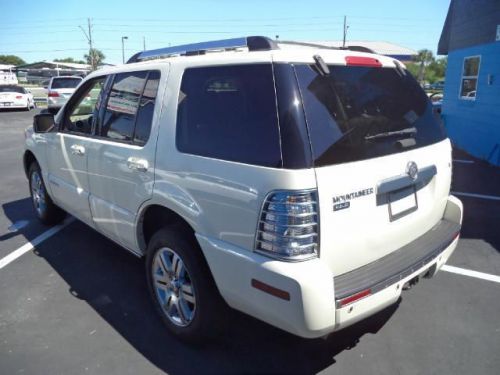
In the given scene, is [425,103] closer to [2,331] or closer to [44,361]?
[44,361]

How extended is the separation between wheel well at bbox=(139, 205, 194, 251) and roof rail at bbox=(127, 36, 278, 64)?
117 centimetres

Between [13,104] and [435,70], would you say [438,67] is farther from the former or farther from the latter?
[13,104]

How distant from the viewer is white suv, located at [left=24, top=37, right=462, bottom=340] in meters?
2.14

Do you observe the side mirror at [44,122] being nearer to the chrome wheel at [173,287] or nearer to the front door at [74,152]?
the front door at [74,152]

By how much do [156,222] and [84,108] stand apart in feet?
6.35

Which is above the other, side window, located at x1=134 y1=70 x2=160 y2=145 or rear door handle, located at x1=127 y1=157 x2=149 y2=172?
side window, located at x1=134 y1=70 x2=160 y2=145

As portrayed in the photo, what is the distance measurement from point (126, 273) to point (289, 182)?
2.52m

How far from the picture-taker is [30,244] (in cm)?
471

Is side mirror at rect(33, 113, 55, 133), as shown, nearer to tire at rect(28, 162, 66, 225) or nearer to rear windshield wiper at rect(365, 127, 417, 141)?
tire at rect(28, 162, 66, 225)

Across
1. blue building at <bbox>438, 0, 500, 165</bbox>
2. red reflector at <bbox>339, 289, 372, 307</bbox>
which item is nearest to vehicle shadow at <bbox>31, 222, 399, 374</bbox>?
red reflector at <bbox>339, 289, 372, 307</bbox>

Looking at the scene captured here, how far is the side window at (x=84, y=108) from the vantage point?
3.86 m

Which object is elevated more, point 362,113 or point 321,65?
point 321,65

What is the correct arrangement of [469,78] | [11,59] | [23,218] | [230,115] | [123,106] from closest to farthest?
[230,115] → [123,106] → [23,218] → [469,78] → [11,59]

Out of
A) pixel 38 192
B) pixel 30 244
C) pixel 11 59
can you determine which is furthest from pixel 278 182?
pixel 11 59
